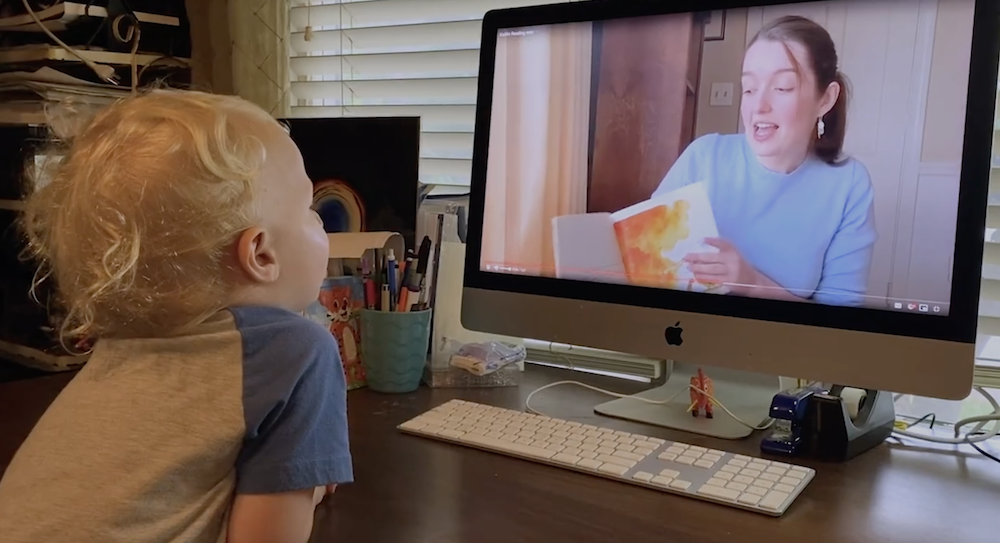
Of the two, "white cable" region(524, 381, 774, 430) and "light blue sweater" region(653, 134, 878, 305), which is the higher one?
"light blue sweater" region(653, 134, 878, 305)

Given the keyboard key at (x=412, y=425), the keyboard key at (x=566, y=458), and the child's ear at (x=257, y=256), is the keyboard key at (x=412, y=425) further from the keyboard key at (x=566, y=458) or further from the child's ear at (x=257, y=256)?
the child's ear at (x=257, y=256)

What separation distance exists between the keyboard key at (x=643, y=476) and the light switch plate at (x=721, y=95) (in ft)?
1.41

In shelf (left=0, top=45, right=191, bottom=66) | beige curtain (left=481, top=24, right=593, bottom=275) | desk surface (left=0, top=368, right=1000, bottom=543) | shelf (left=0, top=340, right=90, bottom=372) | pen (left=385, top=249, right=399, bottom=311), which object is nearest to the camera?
desk surface (left=0, top=368, right=1000, bottom=543)

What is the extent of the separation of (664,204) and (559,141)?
173mm

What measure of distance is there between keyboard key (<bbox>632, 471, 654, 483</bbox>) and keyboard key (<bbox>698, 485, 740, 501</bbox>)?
0.05 m

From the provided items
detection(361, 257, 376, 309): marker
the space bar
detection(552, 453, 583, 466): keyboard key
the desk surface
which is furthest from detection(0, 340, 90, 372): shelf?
detection(552, 453, 583, 466): keyboard key

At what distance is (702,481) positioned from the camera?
2.89 ft

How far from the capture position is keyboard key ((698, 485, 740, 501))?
0.84m

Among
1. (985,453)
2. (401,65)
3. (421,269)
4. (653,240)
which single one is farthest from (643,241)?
(401,65)

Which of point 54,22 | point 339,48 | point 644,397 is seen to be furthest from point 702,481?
point 54,22

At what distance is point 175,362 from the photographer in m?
0.69

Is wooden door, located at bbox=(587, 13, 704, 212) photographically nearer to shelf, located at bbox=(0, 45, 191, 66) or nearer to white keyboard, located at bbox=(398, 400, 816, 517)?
white keyboard, located at bbox=(398, 400, 816, 517)

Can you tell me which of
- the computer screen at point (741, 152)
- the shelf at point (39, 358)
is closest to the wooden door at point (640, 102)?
the computer screen at point (741, 152)

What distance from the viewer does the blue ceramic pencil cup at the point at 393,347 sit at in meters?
1.22
